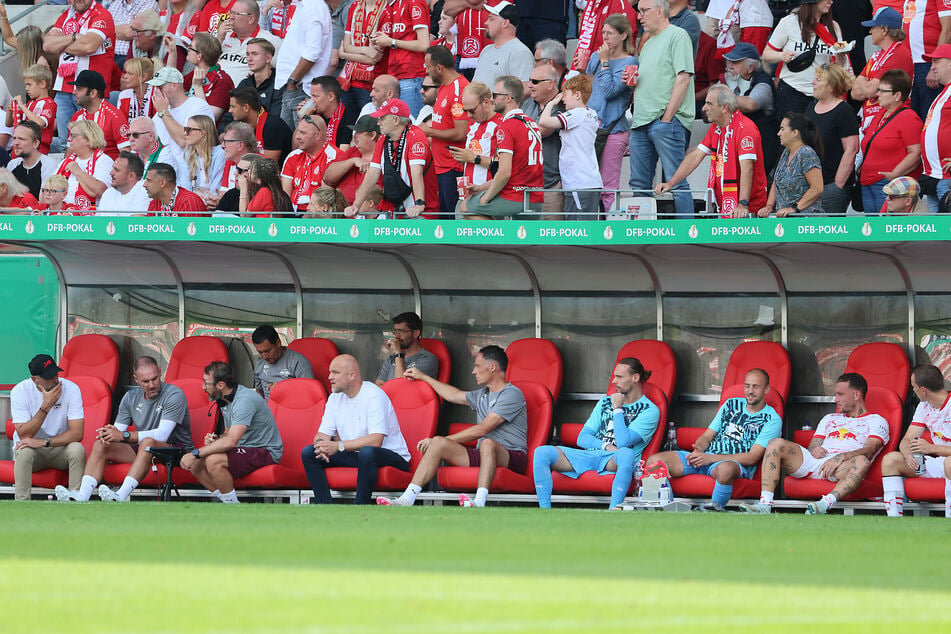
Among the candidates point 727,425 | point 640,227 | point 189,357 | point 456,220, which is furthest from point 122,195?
point 727,425

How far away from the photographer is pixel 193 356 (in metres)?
13.9

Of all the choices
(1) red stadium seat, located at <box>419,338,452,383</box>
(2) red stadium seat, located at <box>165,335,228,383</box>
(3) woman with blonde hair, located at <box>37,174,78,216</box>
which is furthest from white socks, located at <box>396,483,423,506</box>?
(3) woman with blonde hair, located at <box>37,174,78,216</box>

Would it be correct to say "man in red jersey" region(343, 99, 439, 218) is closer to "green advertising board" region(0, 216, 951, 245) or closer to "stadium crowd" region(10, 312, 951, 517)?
"green advertising board" region(0, 216, 951, 245)

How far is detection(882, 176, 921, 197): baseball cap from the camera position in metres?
11.2

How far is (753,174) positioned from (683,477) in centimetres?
245

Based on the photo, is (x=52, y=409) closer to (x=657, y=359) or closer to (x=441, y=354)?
(x=441, y=354)

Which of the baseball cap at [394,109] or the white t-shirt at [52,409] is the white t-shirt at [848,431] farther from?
the white t-shirt at [52,409]

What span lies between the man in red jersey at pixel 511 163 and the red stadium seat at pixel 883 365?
2811 mm

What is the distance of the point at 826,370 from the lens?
12.6 m

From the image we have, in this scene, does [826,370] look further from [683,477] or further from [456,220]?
[456,220]

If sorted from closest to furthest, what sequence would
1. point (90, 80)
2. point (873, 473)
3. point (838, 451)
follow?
point (873, 473)
point (838, 451)
point (90, 80)

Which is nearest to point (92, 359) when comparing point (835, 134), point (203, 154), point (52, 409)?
point (52, 409)

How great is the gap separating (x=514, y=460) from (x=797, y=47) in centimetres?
452

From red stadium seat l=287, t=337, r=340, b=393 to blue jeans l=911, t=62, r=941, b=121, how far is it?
5.40 meters
